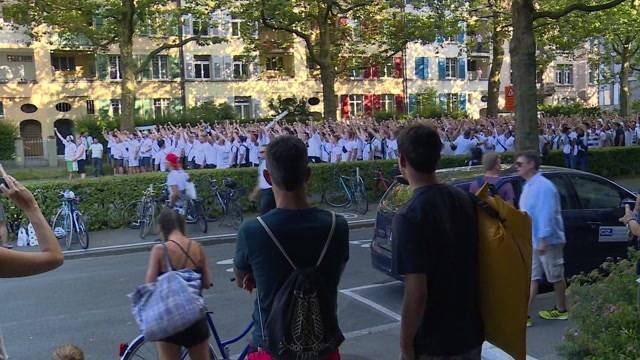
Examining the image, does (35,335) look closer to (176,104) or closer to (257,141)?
(257,141)

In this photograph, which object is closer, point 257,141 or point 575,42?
point 257,141

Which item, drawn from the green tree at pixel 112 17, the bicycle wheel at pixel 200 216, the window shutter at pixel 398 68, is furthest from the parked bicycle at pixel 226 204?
the window shutter at pixel 398 68

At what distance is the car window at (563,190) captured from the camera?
766 centimetres

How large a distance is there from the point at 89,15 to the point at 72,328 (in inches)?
842

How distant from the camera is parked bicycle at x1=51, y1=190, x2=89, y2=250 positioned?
12172 mm

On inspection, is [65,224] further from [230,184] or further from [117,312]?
[117,312]

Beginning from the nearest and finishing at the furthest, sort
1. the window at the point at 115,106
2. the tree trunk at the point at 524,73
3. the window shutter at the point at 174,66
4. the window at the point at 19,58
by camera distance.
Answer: the tree trunk at the point at 524,73, the window at the point at 19,58, the window at the point at 115,106, the window shutter at the point at 174,66

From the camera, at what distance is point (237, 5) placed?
25703mm

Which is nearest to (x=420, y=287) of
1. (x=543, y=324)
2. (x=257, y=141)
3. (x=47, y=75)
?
(x=543, y=324)

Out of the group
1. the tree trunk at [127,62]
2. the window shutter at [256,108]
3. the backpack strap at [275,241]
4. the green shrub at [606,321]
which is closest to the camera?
the backpack strap at [275,241]

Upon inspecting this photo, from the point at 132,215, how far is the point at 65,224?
6.65ft

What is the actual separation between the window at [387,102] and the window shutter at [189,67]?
16673mm

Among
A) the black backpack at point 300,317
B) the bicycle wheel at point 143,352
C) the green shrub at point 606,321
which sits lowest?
the bicycle wheel at point 143,352

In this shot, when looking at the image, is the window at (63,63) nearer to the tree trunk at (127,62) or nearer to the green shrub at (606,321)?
the tree trunk at (127,62)
